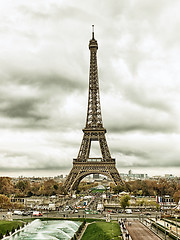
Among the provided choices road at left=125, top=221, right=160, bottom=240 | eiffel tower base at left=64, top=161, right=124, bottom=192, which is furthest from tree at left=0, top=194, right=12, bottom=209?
road at left=125, top=221, right=160, bottom=240

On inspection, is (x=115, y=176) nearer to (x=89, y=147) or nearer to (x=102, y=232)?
(x=89, y=147)

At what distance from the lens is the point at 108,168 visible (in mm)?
88938

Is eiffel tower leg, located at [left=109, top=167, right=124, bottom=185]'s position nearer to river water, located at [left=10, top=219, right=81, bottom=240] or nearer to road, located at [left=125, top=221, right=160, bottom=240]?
river water, located at [left=10, top=219, right=81, bottom=240]

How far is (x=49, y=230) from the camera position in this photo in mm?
46500

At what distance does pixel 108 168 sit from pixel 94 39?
47626mm

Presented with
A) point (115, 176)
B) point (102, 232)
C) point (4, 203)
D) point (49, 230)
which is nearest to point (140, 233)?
point (102, 232)

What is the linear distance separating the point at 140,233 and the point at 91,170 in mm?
50739

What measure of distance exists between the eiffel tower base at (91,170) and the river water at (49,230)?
34.6 metres

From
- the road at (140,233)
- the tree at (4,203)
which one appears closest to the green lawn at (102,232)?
the road at (140,233)

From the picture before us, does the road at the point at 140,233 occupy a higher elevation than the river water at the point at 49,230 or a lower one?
higher

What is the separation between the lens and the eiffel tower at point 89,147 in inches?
3487

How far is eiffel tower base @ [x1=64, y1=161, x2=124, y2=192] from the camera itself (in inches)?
3457

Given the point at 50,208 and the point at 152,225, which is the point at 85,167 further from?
the point at 152,225

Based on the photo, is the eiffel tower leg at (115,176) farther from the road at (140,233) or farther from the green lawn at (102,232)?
the green lawn at (102,232)
